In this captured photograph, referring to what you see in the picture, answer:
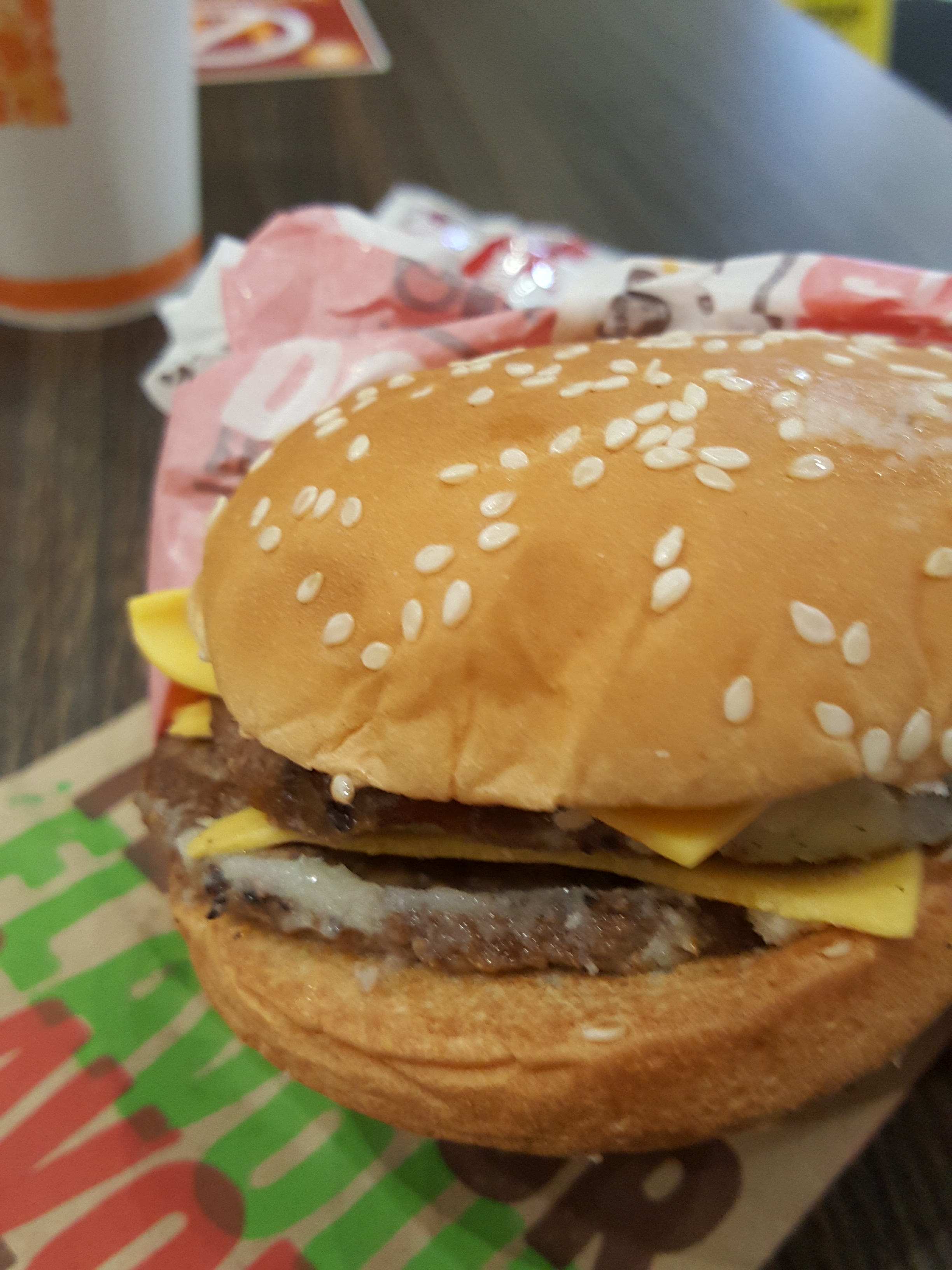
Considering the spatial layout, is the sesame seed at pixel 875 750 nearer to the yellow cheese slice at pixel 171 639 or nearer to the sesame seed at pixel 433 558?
the sesame seed at pixel 433 558

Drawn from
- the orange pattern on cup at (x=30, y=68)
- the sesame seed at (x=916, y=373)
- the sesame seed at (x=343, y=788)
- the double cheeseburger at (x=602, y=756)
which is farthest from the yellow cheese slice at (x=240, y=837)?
the orange pattern on cup at (x=30, y=68)

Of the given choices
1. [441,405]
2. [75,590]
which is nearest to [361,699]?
[441,405]

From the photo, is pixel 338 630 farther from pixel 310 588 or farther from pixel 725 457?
pixel 725 457

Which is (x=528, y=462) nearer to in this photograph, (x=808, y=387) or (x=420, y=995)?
(x=808, y=387)

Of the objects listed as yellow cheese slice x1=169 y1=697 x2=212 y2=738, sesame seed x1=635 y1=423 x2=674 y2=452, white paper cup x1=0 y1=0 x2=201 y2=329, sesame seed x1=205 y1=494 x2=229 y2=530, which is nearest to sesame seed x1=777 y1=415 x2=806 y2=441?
sesame seed x1=635 y1=423 x2=674 y2=452

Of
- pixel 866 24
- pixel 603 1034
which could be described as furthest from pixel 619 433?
pixel 866 24

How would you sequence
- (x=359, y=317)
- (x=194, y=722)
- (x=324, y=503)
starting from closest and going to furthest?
(x=324, y=503) < (x=194, y=722) < (x=359, y=317)
